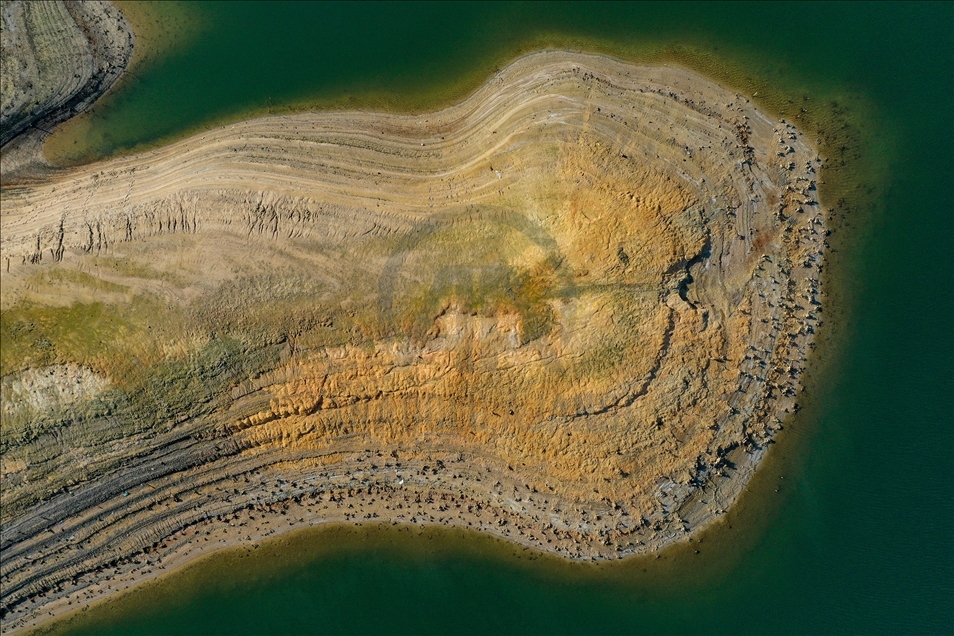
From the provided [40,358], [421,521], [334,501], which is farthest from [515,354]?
[40,358]

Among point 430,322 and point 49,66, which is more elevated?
point 49,66

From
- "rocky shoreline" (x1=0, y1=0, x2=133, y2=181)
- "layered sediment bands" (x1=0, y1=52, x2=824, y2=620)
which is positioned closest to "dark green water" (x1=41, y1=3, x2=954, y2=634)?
"layered sediment bands" (x1=0, y1=52, x2=824, y2=620)

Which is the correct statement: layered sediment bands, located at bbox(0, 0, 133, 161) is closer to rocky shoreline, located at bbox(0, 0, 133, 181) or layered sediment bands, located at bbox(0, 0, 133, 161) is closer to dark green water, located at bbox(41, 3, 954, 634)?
rocky shoreline, located at bbox(0, 0, 133, 181)

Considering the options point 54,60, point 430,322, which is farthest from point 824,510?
point 54,60

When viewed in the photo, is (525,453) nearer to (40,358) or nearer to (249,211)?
(249,211)

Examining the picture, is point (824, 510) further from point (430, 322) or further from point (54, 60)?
point (54, 60)
